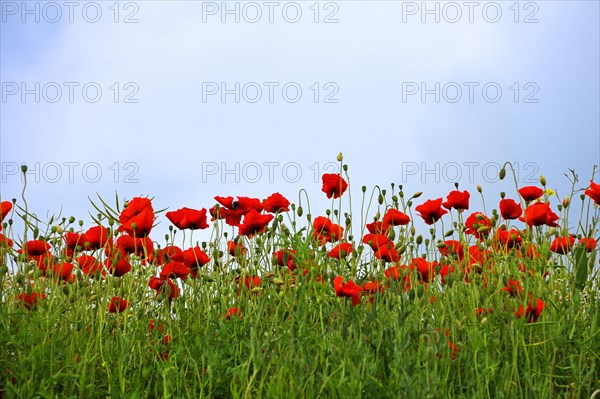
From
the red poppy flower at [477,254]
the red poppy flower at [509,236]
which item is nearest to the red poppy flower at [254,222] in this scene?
the red poppy flower at [477,254]

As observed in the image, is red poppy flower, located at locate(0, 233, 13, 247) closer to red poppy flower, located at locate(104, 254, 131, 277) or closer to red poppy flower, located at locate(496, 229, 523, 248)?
red poppy flower, located at locate(104, 254, 131, 277)

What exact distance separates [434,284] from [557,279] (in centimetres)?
69

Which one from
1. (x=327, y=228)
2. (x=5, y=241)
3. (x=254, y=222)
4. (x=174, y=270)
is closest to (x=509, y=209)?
(x=327, y=228)

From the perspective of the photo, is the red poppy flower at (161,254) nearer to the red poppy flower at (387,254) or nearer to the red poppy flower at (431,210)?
the red poppy flower at (387,254)

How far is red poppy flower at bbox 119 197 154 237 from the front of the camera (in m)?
3.21

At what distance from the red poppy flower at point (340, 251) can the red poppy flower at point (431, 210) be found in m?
0.50

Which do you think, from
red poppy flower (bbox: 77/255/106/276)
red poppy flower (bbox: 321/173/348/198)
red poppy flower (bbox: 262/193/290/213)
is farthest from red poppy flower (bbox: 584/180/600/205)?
red poppy flower (bbox: 77/255/106/276)

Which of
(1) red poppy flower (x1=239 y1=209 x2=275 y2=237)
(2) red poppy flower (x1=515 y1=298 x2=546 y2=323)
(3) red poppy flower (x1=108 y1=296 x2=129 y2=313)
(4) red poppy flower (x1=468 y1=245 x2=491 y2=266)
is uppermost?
(1) red poppy flower (x1=239 y1=209 x2=275 y2=237)

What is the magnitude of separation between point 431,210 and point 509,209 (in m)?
0.41

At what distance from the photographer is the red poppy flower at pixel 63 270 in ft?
11.6

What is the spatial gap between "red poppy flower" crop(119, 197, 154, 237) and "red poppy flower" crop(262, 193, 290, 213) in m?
0.70

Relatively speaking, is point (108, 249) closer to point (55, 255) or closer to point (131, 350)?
point (55, 255)

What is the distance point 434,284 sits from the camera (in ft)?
12.6

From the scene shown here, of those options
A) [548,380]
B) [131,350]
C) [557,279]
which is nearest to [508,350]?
[548,380]
